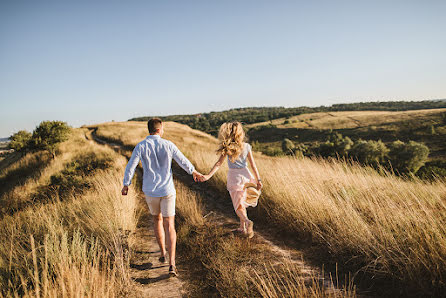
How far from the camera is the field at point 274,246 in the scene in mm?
2391

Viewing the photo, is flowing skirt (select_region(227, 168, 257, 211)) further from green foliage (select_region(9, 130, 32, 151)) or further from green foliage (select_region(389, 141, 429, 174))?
green foliage (select_region(389, 141, 429, 174))

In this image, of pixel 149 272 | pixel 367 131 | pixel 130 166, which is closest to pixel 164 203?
pixel 130 166

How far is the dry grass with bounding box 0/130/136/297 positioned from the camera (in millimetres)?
2328

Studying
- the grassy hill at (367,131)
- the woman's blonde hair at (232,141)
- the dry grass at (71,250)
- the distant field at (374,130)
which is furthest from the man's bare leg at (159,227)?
the distant field at (374,130)

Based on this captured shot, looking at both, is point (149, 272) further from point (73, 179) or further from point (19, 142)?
point (19, 142)

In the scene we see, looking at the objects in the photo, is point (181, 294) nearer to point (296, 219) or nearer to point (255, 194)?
point (255, 194)

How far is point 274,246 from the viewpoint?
3.83 meters

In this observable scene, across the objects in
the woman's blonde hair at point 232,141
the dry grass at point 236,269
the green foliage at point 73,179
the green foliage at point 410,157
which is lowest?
the green foliage at point 410,157

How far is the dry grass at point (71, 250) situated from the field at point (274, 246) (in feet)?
0.07

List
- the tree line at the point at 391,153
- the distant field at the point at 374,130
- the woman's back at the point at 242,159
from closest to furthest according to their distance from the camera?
the woman's back at the point at 242,159
the tree line at the point at 391,153
the distant field at the point at 374,130

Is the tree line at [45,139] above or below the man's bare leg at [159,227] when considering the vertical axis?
above

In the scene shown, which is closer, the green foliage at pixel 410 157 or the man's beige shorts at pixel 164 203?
the man's beige shorts at pixel 164 203

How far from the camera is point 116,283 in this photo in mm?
2773

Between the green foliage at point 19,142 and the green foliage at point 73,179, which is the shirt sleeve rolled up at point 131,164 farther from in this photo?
the green foliage at point 19,142
